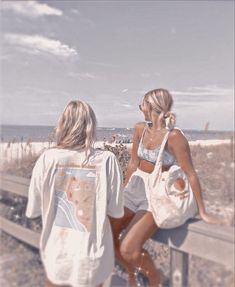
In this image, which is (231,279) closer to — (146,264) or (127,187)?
(146,264)

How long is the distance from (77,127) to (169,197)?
71 centimetres

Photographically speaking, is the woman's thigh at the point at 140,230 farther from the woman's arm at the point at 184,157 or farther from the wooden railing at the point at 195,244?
the woman's arm at the point at 184,157

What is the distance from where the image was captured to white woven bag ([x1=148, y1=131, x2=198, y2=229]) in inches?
88.0

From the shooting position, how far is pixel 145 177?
246cm

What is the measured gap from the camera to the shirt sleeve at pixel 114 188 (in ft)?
7.51

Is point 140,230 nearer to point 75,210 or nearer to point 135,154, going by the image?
point 75,210

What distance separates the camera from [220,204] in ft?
12.2

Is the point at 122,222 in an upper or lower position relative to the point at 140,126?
lower

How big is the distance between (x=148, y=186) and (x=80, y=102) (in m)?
0.69

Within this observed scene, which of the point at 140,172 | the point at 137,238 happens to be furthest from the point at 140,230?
the point at 140,172

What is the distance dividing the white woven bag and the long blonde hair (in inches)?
18.5

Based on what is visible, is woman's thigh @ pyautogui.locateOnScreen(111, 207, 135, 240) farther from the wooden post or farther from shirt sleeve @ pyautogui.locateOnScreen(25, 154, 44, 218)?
shirt sleeve @ pyautogui.locateOnScreen(25, 154, 44, 218)

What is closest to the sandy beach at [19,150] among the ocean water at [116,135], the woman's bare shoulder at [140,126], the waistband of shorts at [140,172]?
the ocean water at [116,135]

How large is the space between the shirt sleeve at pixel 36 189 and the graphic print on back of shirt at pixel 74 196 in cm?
11
